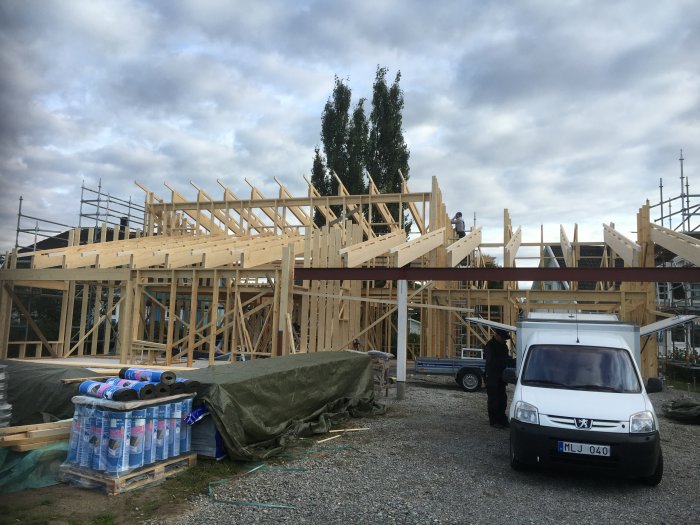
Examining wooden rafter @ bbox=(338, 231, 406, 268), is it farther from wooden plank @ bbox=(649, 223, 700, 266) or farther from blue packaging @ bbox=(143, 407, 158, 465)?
wooden plank @ bbox=(649, 223, 700, 266)

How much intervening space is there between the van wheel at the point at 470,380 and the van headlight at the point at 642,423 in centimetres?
764

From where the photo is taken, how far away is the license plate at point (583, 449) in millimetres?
5207

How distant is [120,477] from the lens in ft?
16.0

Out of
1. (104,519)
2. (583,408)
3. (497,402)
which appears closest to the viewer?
(104,519)

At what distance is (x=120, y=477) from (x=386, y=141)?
26.7 meters

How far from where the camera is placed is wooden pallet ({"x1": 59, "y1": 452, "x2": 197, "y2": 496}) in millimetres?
4879

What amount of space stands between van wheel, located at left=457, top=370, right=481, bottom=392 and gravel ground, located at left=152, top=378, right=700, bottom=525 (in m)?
5.20

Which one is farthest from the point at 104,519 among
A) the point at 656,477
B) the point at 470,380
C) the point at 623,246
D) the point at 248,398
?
the point at 623,246

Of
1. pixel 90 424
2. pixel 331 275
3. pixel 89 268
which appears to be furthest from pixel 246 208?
pixel 90 424

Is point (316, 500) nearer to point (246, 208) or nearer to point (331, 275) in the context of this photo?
point (331, 275)

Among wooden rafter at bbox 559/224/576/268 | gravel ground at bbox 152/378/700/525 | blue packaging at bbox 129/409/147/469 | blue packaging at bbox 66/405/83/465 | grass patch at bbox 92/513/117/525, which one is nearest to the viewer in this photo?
grass patch at bbox 92/513/117/525

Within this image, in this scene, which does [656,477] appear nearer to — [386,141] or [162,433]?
[162,433]

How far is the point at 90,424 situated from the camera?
511cm

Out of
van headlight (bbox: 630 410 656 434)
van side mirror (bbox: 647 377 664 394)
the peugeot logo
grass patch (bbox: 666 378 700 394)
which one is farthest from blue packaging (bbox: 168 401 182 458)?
grass patch (bbox: 666 378 700 394)
